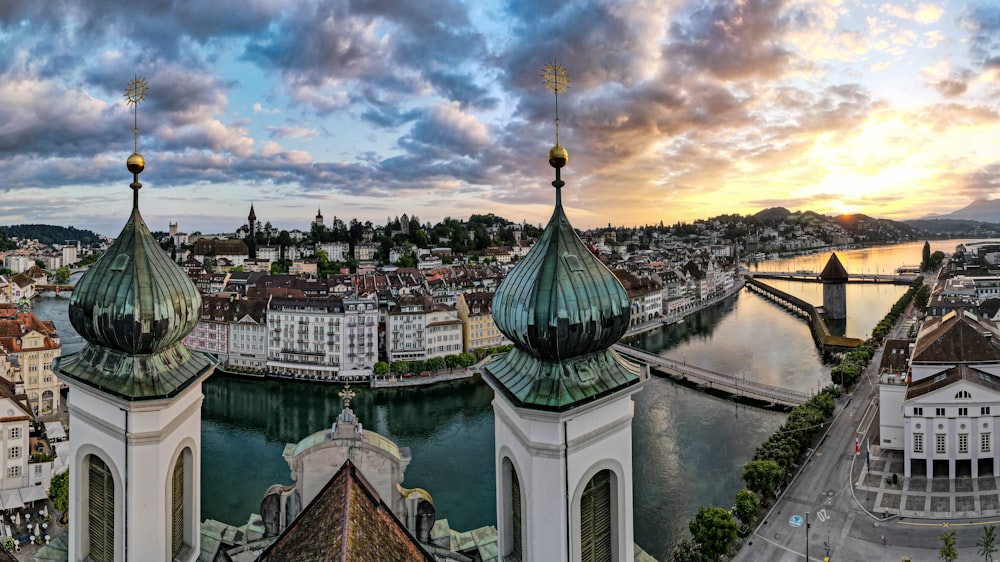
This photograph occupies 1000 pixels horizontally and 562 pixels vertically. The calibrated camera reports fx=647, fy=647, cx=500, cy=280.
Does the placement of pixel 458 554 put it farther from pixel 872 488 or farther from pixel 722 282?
pixel 722 282

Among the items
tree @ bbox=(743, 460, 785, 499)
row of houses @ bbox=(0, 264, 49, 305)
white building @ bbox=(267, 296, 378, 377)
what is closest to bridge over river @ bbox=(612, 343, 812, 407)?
tree @ bbox=(743, 460, 785, 499)

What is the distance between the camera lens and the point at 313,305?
1586 inches

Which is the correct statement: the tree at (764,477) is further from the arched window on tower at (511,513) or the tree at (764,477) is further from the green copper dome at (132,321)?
the green copper dome at (132,321)

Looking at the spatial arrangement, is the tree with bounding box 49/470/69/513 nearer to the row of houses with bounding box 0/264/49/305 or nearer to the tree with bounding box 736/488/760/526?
the tree with bounding box 736/488/760/526

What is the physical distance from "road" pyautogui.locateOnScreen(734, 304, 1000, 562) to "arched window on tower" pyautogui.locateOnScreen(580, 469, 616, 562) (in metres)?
12.9

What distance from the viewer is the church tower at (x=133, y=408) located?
19.3 ft

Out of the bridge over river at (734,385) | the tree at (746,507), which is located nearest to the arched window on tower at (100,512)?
the tree at (746,507)

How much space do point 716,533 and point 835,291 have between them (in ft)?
169

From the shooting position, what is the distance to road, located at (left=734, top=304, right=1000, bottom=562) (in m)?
16.6

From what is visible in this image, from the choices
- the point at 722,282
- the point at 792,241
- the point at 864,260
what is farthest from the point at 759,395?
the point at 792,241

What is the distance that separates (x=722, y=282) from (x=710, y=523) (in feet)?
217

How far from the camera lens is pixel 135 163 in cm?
665

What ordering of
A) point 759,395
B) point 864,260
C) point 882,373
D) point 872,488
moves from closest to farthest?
point 872,488
point 882,373
point 759,395
point 864,260

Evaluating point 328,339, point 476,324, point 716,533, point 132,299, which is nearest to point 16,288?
point 328,339
